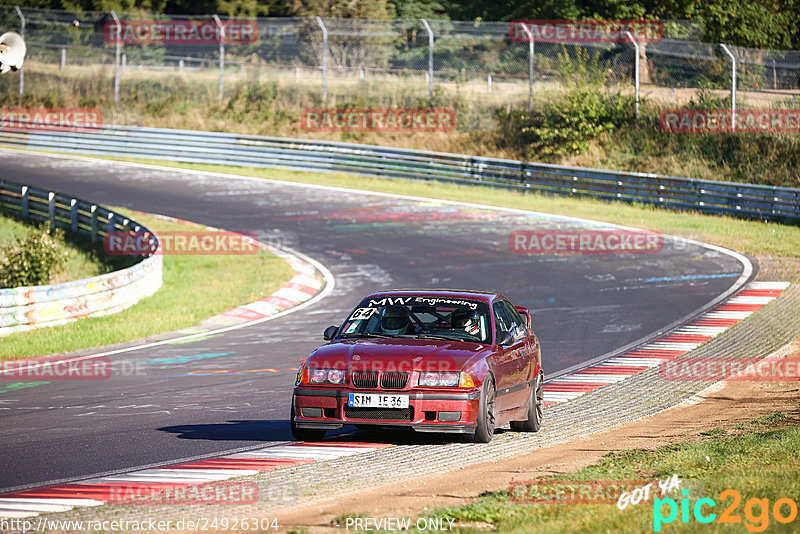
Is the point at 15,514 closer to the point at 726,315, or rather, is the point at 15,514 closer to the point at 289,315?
the point at 289,315

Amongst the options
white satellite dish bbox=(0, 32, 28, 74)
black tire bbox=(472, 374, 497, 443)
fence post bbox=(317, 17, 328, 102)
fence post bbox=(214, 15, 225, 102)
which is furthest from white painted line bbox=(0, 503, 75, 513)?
fence post bbox=(214, 15, 225, 102)

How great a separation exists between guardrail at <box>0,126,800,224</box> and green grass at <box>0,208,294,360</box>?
9.89 metres

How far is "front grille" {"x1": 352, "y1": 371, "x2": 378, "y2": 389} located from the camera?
9062 mm

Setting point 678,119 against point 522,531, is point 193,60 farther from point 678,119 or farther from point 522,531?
point 522,531

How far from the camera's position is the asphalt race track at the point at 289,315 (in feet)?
32.7

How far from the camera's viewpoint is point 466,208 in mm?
30172

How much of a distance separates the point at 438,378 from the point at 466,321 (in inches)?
47.5

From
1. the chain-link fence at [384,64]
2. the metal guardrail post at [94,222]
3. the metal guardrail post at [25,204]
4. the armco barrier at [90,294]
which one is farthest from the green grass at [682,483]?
the chain-link fence at [384,64]

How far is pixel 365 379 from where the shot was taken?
908 cm

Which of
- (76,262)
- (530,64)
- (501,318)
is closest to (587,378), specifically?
(501,318)

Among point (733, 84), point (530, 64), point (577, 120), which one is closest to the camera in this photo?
point (733, 84)

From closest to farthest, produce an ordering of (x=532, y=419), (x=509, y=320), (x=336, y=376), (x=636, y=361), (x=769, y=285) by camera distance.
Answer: (x=336, y=376)
(x=532, y=419)
(x=509, y=320)
(x=636, y=361)
(x=769, y=285)

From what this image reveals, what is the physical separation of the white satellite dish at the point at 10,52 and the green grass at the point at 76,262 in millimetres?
8957

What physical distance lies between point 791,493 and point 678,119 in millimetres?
30122
